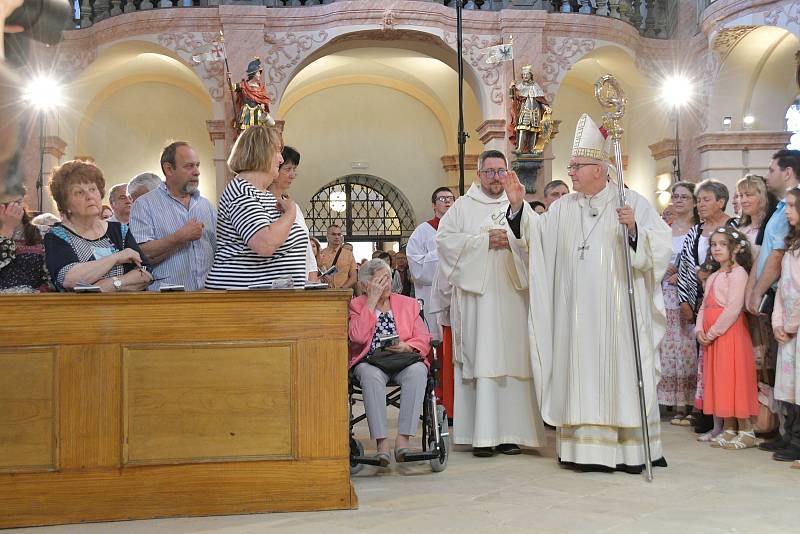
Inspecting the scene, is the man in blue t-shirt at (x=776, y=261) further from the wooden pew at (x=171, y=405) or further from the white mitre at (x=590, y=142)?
the wooden pew at (x=171, y=405)

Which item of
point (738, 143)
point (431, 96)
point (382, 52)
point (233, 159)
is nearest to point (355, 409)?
point (233, 159)

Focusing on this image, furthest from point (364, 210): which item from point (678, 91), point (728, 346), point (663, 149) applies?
point (728, 346)

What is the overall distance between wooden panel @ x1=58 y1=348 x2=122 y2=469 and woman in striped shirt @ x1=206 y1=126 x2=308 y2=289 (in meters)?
0.66

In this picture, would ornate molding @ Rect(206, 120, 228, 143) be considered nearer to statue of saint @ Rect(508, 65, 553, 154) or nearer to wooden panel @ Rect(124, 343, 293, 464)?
statue of saint @ Rect(508, 65, 553, 154)

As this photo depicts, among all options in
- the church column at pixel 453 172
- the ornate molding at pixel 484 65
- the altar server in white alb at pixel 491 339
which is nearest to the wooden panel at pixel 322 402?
the altar server in white alb at pixel 491 339

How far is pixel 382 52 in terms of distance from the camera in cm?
1678

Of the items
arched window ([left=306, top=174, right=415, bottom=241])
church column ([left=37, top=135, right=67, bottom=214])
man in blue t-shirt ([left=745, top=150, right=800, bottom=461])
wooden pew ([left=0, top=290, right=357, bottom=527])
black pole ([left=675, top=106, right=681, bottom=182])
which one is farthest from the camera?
arched window ([left=306, top=174, right=415, bottom=241])

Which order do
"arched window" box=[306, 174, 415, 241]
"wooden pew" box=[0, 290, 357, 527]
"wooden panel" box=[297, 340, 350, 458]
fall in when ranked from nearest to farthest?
"wooden pew" box=[0, 290, 357, 527], "wooden panel" box=[297, 340, 350, 458], "arched window" box=[306, 174, 415, 241]

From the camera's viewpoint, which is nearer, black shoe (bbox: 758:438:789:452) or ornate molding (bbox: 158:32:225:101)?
black shoe (bbox: 758:438:789:452)

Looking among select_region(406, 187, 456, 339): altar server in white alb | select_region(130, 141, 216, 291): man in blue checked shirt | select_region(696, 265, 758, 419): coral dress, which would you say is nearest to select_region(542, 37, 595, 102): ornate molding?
select_region(406, 187, 456, 339): altar server in white alb

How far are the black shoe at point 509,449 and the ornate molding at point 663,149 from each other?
10529mm

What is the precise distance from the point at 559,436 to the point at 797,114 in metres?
10.3

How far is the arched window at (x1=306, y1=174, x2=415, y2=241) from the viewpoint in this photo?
18.8 metres

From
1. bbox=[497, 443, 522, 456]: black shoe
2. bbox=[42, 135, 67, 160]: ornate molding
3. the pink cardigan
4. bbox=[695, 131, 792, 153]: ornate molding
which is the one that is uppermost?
bbox=[42, 135, 67, 160]: ornate molding
